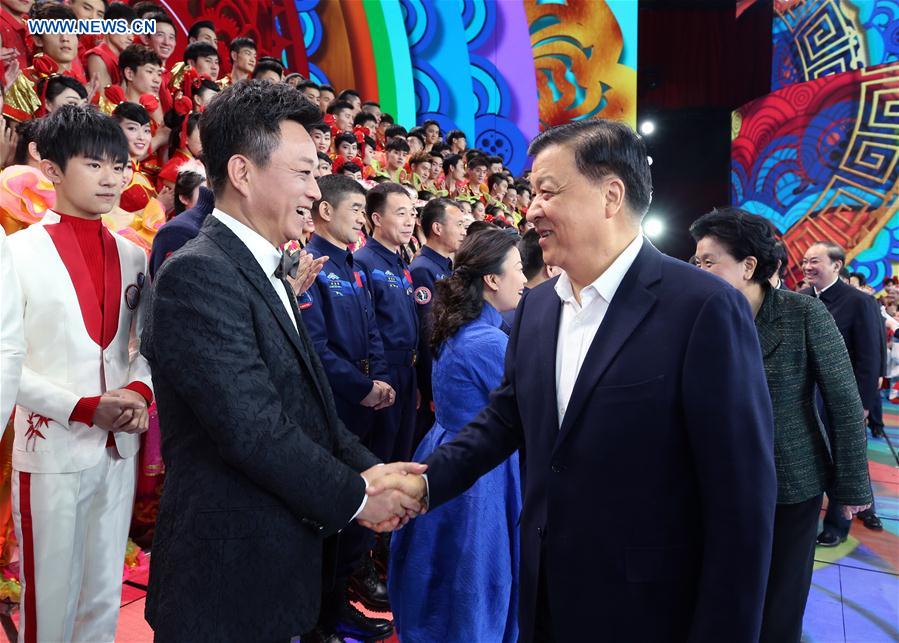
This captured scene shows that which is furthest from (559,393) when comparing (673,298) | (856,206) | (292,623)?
(856,206)

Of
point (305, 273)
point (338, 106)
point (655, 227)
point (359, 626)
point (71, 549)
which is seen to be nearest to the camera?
point (71, 549)

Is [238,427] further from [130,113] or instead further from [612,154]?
[130,113]

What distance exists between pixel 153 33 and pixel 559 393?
5.15 m

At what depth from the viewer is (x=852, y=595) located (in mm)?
3203

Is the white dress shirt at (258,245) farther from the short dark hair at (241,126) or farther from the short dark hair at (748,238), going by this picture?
the short dark hair at (748,238)

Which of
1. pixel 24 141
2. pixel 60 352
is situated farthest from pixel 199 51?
pixel 60 352

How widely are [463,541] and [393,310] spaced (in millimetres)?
1907

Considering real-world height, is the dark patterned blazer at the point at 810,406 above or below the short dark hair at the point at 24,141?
below

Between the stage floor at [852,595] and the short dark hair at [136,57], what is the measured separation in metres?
3.28

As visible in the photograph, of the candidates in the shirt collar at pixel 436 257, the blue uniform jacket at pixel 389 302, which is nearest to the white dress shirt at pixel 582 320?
the blue uniform jacket at pixel 389 302

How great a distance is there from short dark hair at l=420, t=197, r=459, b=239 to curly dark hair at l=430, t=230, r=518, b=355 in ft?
6.36

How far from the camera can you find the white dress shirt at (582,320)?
1.40 meters

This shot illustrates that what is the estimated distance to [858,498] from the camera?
6.93ft

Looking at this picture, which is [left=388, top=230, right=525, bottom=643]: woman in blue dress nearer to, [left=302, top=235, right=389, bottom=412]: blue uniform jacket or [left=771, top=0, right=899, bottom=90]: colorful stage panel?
[left=302, top=235, right=389, bottom=412]: blue uniform jacket
